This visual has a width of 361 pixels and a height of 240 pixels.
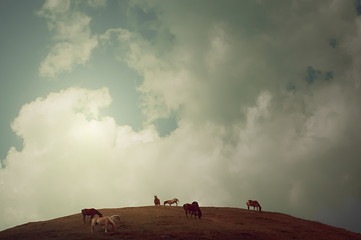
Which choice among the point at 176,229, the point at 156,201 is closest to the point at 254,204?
the point at 156,201

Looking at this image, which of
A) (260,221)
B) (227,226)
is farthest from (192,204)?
(260,221)

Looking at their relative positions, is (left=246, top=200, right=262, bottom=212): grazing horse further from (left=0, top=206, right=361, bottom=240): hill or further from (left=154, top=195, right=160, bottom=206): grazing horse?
(left=154, top=195, right=160, bottom=206): grazing horse

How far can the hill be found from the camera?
25653 millimetres

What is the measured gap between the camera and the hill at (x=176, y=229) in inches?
1010

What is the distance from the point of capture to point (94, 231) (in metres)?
27.1

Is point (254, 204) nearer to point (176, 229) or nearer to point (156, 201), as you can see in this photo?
point (156, 201)

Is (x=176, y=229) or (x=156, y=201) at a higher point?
(x=156, y=201)

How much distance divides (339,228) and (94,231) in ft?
98.8

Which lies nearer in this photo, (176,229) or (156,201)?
(176,229)

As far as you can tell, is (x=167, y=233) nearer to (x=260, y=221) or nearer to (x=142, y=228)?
(x=142, y=228)

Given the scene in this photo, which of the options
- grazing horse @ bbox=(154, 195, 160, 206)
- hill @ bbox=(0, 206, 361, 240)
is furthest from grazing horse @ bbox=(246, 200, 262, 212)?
grazing horse @ bbox=(154, 195, 160, 206)

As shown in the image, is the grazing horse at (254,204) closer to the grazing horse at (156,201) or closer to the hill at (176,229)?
the hill at (176,229)

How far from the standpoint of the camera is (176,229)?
90.3 ft

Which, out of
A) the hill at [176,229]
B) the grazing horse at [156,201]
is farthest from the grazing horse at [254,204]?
the grazing horse at [156,201]
